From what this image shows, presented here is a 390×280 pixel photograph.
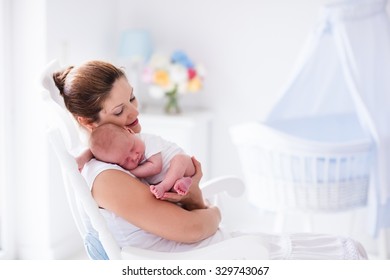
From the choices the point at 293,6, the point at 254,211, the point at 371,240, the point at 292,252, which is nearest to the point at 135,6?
the point at 293,6

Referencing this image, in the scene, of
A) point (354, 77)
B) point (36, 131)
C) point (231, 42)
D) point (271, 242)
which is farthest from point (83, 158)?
point (231, 42)

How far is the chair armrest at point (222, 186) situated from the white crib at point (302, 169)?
0.86 m

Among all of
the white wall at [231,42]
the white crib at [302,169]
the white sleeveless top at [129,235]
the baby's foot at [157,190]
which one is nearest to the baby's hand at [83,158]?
the white sleeveless top at [129,235]

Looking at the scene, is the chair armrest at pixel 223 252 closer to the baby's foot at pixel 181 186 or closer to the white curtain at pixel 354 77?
the baby's foot at pixel 181 186

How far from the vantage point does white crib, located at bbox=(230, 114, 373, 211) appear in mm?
2660

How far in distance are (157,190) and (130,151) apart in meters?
0.12

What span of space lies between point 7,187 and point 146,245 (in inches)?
67.5

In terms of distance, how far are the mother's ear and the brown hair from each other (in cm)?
1

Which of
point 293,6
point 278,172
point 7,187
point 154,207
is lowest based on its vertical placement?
point 7,187

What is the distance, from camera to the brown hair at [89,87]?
144cm

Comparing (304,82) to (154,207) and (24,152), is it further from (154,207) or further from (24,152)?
(154,207)

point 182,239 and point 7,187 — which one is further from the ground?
point 182,239

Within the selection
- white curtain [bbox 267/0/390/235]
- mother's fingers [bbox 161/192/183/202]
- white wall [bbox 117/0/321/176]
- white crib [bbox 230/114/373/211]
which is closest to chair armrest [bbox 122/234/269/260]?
mother's fingers [bbox 161/192/183/202]

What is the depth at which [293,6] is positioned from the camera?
347 cm
